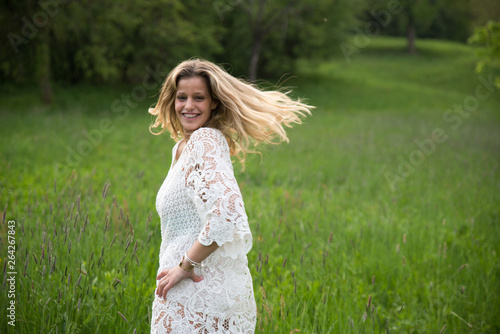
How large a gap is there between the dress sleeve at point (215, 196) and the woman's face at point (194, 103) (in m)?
0.26

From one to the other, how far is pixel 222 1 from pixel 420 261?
23.2 m

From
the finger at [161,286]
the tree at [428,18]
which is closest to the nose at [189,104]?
the finger at [161,286]

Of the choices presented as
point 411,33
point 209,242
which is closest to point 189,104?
point 209,242

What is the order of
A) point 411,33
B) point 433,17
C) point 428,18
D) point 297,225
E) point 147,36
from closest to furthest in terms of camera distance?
point 297,225, point 147,36, point 428,18, point 411,33, point 433,17

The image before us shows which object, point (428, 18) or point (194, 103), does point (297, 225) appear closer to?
point (194, 103)

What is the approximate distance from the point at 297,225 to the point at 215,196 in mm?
3278

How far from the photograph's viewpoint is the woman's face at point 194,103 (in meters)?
2.23

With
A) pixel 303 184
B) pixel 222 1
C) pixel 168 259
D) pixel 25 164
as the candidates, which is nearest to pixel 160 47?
pixel 222 1

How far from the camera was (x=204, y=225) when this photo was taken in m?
1.87

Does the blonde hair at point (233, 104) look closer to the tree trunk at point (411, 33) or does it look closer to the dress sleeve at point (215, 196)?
the dress sleeve at point (215, 196)

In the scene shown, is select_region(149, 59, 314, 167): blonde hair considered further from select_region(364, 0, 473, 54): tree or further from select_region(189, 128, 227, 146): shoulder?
select_region(364, 0, 473, 54): tree

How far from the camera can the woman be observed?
1.87 m

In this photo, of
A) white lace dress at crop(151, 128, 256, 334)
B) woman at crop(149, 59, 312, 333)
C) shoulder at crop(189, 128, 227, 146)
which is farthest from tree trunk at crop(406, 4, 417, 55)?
white lace dress at crop(151, 128, 256, 334)

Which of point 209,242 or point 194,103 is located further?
point 194,103
